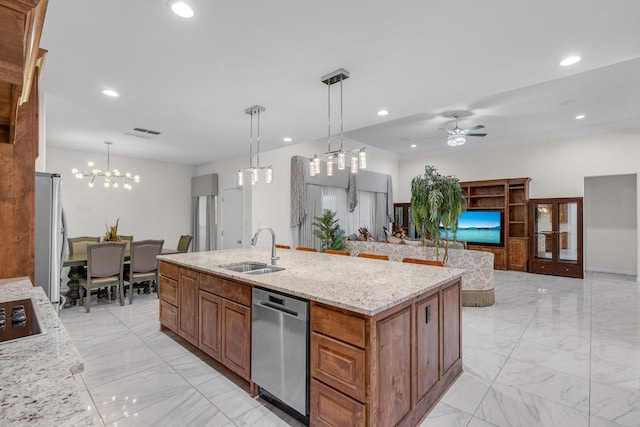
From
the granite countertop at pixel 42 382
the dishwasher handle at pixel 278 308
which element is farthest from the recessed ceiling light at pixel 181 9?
the dishwasher handle at pixel 278 308

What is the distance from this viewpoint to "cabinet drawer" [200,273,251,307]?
2248 millimetres

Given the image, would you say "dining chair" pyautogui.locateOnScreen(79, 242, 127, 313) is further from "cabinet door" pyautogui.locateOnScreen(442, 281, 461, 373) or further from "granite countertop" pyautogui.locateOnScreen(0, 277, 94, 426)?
"cabinet door" pyautogui.locateOnScreen(442, 281, 461, 373)

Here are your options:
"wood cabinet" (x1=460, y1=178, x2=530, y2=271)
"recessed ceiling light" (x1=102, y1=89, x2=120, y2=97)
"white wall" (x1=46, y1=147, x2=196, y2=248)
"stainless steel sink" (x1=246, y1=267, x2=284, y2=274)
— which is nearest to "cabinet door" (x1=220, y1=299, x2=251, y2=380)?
"stainless steel sink" (x1=246, y1=267, x2=284, y2=274)

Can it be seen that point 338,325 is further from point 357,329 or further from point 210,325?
point 210,325

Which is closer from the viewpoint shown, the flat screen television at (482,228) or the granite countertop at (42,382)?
the granite countertop at (42,382)

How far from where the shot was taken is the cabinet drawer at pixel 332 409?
158 centimetres

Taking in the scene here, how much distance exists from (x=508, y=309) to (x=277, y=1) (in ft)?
14.7

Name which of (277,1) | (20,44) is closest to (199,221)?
(277,1)

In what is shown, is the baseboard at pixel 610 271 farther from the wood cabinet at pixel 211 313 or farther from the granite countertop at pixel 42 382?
the granite countertop at pixel 42 382

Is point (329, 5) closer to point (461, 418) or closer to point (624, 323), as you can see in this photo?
point (461, 418)

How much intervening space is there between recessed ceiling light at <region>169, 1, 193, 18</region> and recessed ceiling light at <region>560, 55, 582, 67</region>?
2895mm

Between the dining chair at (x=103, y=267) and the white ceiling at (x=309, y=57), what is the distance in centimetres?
173

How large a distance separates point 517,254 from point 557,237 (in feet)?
2.72

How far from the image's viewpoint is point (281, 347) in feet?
6.48
